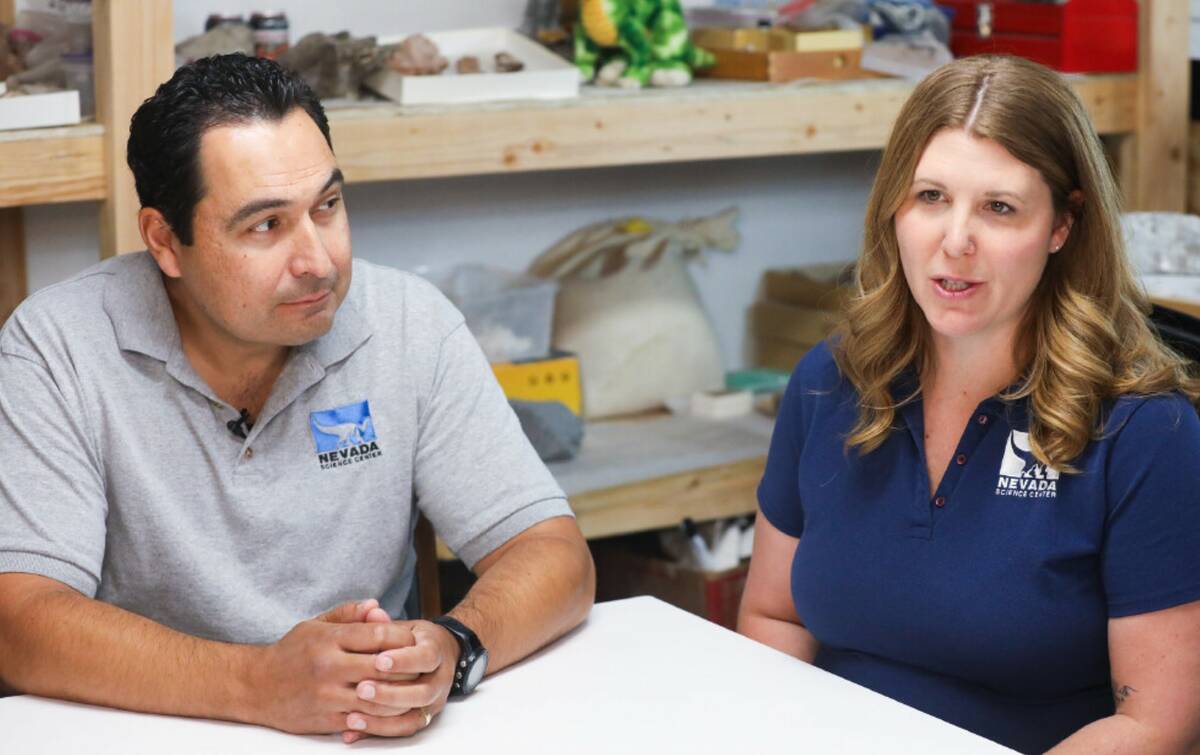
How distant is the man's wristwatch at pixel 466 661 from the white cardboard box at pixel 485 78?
1303 millimetres

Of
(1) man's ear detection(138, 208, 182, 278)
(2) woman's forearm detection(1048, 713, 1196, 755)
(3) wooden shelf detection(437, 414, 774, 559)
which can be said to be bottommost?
(3) wooden shelf detection(437, 414, 774, 559)

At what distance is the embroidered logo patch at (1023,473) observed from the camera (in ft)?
5.21

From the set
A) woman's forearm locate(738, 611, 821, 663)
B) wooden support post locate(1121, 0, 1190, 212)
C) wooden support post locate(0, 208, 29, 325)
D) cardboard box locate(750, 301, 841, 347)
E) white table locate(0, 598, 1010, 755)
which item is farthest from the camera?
cardboard box locate(750, 301, 841, 347)

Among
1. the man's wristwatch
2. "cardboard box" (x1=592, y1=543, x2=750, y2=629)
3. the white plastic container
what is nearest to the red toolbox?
the white plastic container

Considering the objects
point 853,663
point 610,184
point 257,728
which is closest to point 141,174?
point 257,728

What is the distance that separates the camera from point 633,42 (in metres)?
2.92

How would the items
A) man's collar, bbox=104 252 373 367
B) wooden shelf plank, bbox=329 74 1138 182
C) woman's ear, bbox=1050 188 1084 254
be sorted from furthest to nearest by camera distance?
wooden shelf plank, bbox=329 74 1138 182, man's collar, bbox=104 252 373 367, woman's ear, bbox=1050 188 1084 254

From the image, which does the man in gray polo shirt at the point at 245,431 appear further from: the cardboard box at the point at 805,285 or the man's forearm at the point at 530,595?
the cardboard box at the point at 805,285

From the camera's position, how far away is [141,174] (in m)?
1.74

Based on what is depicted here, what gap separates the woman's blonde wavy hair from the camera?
158 cm

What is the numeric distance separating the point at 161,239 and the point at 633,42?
53.9 inches

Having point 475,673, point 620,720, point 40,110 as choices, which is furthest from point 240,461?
point 40,110

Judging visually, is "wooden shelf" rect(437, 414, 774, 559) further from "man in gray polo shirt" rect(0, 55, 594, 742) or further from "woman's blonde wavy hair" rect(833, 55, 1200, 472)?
"woman's blonde wavy hair" rect(833, 55, 1200, 472)

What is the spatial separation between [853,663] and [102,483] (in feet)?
2.76
